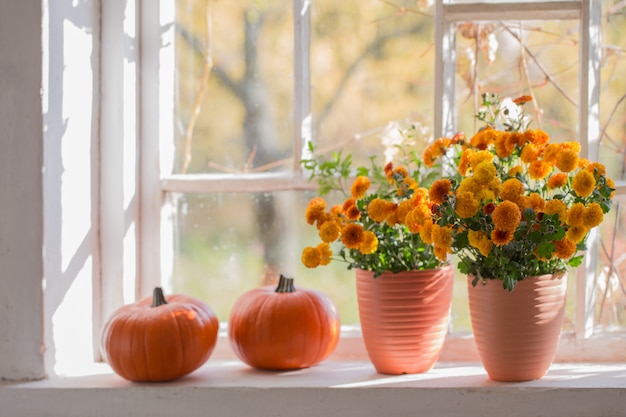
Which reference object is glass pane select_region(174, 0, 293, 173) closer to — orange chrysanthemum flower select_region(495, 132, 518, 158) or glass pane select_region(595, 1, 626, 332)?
orange chrysanthemum flower select_region(495, 132, 518, 158)

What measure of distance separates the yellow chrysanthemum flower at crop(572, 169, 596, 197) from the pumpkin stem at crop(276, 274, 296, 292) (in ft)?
1.97

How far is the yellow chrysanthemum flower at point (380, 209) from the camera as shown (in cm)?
146

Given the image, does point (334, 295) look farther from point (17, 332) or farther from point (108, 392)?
point (17, 332)

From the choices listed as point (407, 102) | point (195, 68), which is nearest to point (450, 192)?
point (407, 102)

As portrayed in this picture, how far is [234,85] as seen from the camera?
1.79m

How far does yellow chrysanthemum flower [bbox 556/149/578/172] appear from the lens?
4.48 ft

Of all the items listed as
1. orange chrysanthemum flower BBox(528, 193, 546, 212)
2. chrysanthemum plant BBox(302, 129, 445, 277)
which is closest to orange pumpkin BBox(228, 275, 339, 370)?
chrysanthemum plant BBox(302, 129, 445, 277)

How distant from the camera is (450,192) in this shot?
1369 mm

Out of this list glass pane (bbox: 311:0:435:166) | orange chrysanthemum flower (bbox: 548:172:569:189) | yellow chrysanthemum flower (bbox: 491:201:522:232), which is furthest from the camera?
glass pane (bbox: 311:0:435:166)

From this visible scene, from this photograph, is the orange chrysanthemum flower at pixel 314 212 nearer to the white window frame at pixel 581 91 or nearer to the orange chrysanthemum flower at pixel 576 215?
the white window frame at pixel 581 91

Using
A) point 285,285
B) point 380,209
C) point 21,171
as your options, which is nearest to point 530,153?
point 380,209

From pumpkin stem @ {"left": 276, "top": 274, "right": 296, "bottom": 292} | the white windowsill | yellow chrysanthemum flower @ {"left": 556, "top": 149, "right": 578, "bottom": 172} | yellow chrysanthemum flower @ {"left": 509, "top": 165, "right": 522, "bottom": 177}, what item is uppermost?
yellow chrysanthemum flower @ {"left": 556, "top": 149, "right": 578, "bottom": 172}

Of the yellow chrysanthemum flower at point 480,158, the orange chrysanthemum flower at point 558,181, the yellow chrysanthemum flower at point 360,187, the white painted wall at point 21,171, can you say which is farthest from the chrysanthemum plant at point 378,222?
the white painted wall at point 21,171

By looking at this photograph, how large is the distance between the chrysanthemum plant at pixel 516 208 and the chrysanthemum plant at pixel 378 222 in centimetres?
7
